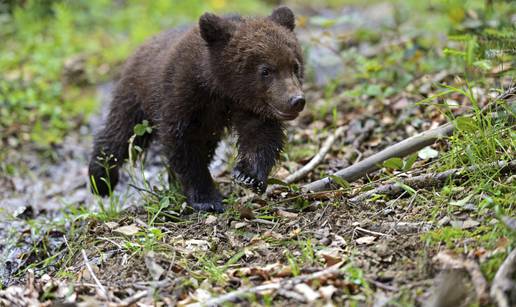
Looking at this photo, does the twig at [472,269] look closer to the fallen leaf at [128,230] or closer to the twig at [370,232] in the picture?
the twig at [370,232]

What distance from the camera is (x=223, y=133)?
546 centimetres

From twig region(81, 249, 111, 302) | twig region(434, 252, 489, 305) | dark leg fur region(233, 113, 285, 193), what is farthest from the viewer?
dark leg fur region(233, 113, 285, 193)

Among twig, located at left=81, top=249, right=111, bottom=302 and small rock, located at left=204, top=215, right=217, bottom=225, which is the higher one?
twig, located at left=81, top=249, right=111, bottom=302

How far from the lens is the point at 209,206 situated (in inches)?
200

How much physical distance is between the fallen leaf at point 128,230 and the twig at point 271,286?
4.17 feet

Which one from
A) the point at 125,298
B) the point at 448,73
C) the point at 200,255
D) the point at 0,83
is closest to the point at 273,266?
the point at 200,255

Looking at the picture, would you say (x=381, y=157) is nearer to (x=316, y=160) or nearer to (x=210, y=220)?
(x=316, y=160)

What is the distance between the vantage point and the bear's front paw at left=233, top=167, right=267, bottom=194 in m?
4.67

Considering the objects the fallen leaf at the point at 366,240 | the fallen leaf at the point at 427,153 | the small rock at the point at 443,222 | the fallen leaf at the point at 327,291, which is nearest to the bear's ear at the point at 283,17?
the fallen leaf at the point at 427,153

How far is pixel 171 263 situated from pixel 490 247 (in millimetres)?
1828

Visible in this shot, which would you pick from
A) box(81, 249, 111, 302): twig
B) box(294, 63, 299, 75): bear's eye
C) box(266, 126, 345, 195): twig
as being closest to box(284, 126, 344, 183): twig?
box(266, 126, 345, 195): twig

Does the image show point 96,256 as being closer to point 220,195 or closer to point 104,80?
point 220,195

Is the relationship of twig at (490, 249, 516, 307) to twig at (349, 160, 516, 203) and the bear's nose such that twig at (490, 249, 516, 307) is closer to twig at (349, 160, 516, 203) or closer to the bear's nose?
twig at (349, 160, 516, 203)

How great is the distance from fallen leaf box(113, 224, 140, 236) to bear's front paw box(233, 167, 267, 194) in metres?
0.83
